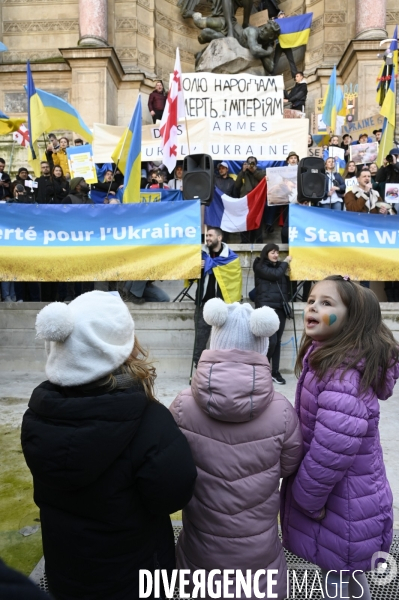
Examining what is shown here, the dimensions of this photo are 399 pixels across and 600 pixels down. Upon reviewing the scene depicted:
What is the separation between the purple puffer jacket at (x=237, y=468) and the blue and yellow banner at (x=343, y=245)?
5.10 metres

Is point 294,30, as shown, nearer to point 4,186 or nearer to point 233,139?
point 233,139

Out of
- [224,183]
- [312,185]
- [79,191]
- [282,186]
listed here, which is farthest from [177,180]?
[312,185]

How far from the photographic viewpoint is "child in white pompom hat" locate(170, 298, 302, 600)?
6.33 ft

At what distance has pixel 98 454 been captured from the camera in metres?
1.62

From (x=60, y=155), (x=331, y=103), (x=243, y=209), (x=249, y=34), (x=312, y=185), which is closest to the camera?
(x=312, y=185)

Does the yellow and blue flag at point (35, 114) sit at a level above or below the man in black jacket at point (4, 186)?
above

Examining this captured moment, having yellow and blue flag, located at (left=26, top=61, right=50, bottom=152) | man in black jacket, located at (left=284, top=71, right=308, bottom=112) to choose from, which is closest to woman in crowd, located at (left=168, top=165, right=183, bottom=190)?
yellow and blue flag, located at (left=26, top=61, right=50, bottom=152)

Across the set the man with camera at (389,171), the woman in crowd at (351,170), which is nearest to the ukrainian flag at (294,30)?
the woman in crowd at (351,170)

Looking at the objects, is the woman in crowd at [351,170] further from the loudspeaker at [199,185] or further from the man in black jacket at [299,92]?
the man in black jacket at [299,92]

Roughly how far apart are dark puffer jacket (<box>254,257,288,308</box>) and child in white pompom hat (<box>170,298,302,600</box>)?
464 centimetres

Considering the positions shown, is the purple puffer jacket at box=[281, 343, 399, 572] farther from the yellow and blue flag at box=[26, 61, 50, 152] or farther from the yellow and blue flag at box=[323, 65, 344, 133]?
the yellow and blue flag at box=[323, 65, 344, 133]


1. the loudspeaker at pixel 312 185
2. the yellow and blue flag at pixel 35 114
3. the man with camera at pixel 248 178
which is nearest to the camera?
the yellow and blue flag at pixel 35 114

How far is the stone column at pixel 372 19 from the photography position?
14.8m

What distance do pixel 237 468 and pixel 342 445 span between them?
0.40 metres
